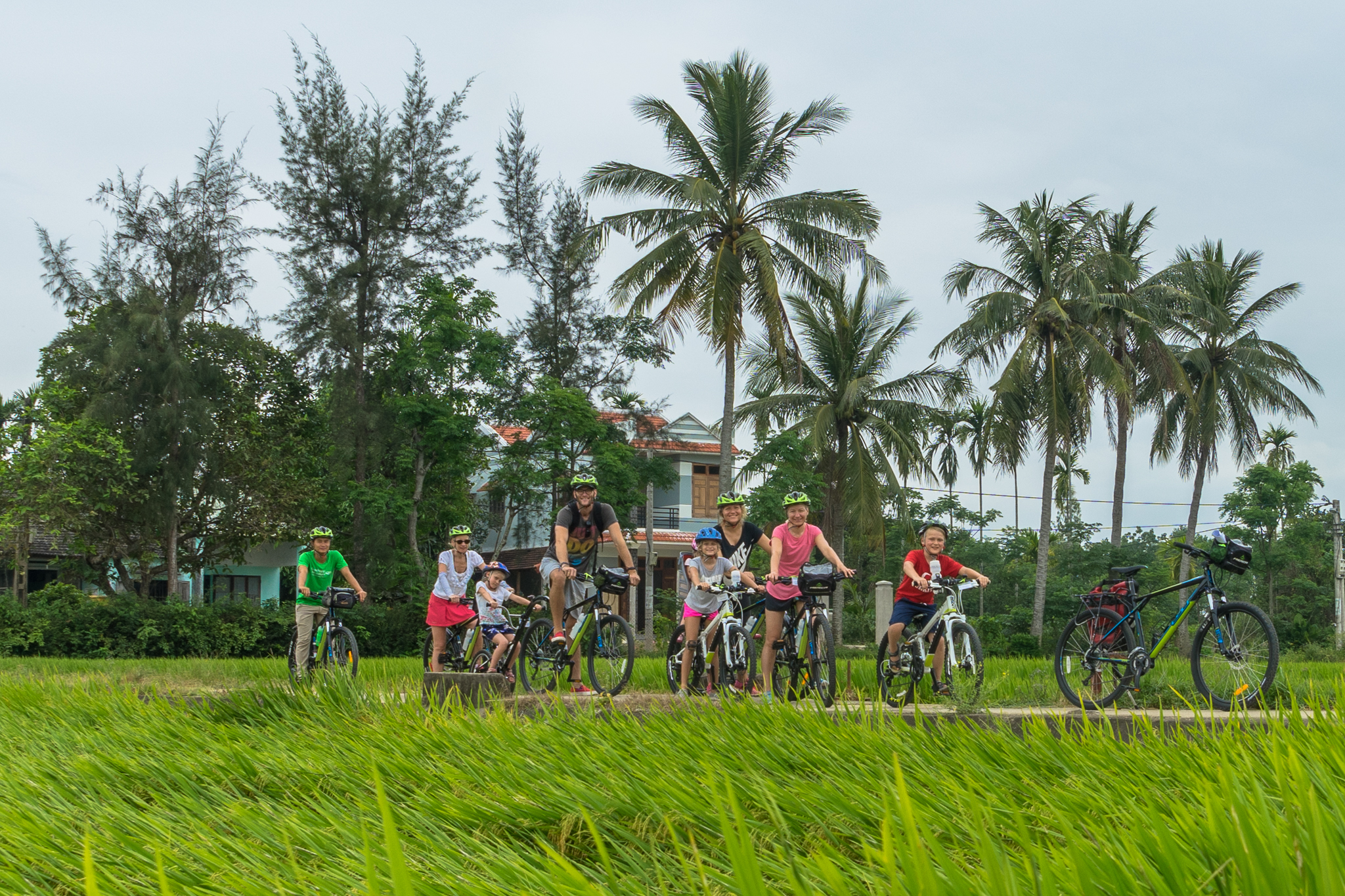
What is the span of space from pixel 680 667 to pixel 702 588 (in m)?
0.70

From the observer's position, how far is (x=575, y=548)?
9352 millimetres

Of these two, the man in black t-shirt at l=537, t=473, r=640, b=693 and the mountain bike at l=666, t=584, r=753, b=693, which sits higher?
the man in black t-shirt at l=537, t=473, r=640, b=693

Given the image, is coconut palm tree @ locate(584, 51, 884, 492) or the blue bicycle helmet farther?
coconut palm tree @ locate(584, 51, 884, 492)

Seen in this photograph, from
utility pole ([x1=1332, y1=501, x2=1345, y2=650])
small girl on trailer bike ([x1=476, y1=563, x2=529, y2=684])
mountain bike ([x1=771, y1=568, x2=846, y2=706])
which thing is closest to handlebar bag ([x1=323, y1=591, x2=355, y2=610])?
small girl on trailer bike ([x1=476, y1=563, x2=529, y2=684])

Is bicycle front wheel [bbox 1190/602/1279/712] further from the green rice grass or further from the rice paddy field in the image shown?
the rice paddy field

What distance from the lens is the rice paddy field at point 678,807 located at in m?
2.03

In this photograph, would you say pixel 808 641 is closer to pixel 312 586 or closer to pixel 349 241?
pixel 312 586

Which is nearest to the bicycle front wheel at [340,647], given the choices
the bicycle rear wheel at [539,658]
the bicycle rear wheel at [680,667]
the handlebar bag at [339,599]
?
the handlebar bag at [339,599]

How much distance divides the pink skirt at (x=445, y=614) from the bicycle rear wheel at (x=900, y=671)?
14.9ft

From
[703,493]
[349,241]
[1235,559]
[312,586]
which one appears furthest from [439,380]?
[1235,559]

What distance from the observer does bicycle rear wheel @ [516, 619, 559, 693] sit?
9188mm

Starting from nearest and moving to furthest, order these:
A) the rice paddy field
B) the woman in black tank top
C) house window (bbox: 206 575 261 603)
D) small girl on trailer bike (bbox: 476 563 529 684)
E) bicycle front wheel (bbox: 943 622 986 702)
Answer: the rice paddy field
bicycle front wheel (bbox: 943 622 986 702)
the woman in black tank top
small girl on trailer bike (bbox: 476 563 529 684)
house window (bbox: 206 575 261 603)

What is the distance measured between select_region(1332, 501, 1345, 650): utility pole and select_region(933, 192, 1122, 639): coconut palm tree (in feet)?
28.6

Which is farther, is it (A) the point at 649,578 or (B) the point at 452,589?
(A) the point at 649,578
